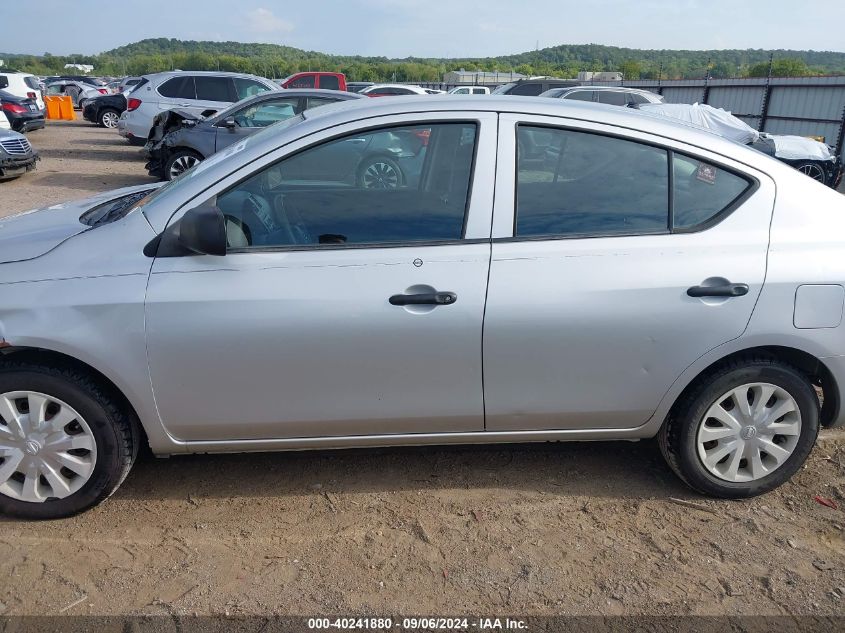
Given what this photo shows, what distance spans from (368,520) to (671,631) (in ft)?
4.40

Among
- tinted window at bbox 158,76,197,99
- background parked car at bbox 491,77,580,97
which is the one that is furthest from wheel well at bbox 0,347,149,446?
background parked car at bbox 491,77,580,97

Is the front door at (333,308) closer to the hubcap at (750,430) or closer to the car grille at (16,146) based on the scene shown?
the hubcap at (750,430)

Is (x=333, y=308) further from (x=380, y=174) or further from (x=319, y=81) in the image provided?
(x=319, y=81)

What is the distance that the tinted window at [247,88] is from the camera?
15391 millimetres

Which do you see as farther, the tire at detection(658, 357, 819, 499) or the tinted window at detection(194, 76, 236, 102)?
the tinted window at detection(194, 76, 236, 102)

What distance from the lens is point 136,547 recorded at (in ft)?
9.95

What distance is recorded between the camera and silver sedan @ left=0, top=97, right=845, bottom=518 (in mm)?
2982

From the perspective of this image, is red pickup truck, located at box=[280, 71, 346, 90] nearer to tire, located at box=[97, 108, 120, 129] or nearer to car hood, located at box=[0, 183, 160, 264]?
tire, located at box=[97, 108, 120, 129]

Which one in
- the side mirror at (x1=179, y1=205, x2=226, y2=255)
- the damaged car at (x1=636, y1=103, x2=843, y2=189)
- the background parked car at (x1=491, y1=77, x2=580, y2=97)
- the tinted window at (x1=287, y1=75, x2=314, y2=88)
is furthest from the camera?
the background parked car at (x1=491, y1=77, x2=580, y2=97)

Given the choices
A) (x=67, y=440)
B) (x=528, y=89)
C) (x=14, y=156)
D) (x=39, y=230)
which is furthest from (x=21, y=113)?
(x=67, y=440)

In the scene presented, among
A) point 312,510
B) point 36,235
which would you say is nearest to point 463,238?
point 312,510

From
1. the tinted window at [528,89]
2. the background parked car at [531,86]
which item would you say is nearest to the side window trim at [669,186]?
the background parked car at [531,86]

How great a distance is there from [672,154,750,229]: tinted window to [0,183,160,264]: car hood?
8.84 ft

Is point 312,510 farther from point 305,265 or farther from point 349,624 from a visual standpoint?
point 305,265
